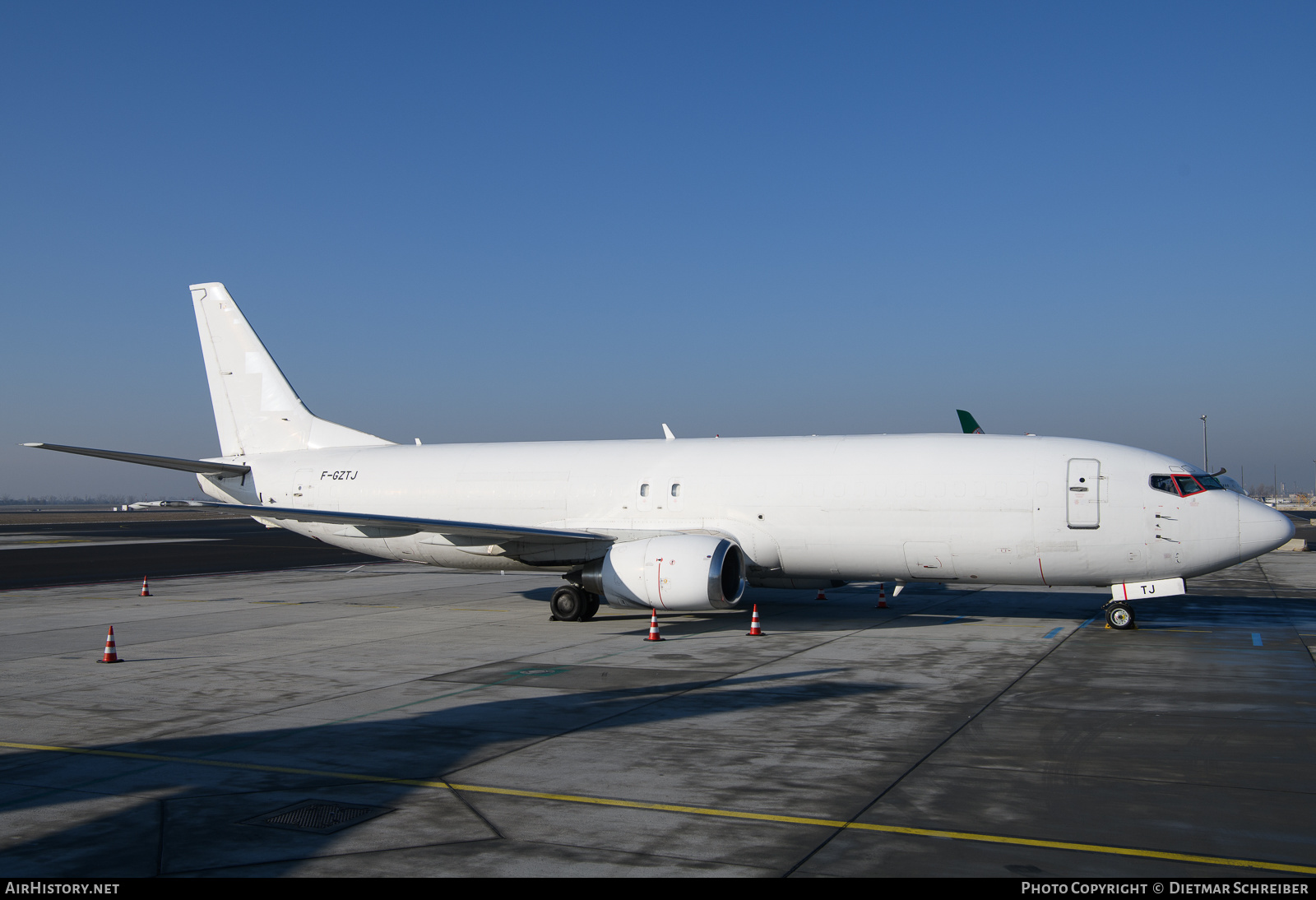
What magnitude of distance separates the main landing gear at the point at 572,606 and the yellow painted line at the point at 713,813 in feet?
36.4

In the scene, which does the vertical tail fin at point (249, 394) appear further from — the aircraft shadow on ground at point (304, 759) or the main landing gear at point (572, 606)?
the aircraft shadow on ground at point (304, 759)

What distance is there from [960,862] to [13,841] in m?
6.81

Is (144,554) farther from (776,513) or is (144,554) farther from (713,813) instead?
(713,813)

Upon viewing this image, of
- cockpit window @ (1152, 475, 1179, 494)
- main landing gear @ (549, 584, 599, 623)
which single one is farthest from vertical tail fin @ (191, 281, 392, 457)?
A: cockpit window @ (1152, 475, 1179, 494)

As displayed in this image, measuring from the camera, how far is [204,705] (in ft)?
39.3

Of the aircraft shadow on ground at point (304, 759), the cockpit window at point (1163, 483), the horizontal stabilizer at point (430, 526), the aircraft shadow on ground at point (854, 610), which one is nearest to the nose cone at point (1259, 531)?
A: the cockpit window at point (1163, 483)

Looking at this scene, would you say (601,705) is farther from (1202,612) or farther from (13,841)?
(1202,612)

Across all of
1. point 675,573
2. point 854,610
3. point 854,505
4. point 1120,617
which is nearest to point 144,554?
point 675,573

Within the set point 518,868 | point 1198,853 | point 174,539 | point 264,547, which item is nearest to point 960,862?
point 1198,853

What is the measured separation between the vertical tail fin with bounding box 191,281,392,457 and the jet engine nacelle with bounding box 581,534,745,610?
34.0ft

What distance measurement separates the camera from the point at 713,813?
7703 mm

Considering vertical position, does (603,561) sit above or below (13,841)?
above
